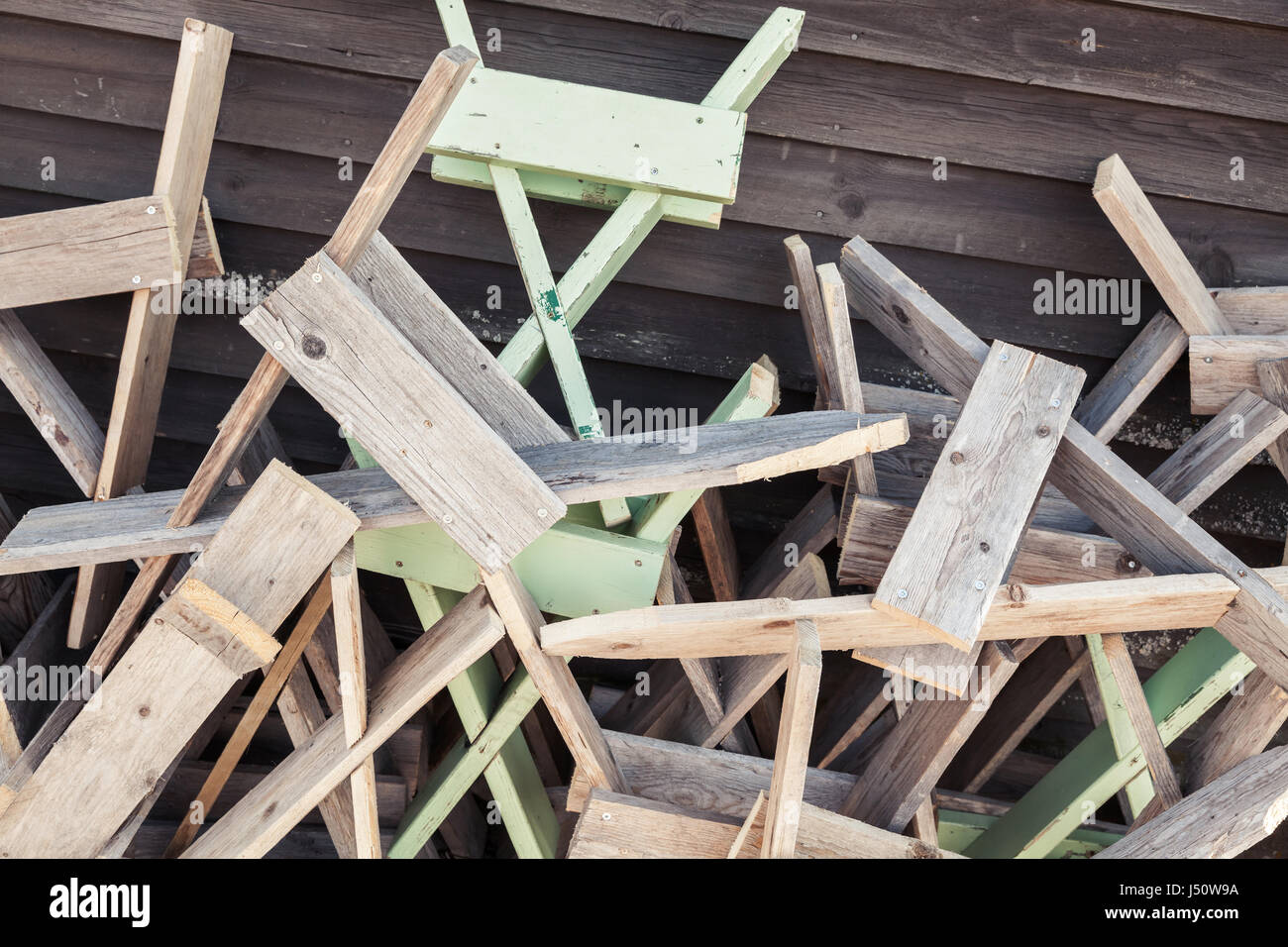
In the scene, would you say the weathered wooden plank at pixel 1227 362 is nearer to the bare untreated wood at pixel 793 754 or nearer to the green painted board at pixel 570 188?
the green painted board at pixel 570 188

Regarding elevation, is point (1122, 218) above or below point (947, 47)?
below

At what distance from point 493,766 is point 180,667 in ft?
2.47

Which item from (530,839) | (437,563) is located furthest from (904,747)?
(437,563)

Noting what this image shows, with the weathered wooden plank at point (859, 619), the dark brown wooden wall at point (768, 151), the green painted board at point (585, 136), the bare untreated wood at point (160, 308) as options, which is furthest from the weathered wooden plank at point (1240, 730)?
the bare untreated wood at point (160, 308)

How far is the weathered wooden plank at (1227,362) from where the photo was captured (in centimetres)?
238

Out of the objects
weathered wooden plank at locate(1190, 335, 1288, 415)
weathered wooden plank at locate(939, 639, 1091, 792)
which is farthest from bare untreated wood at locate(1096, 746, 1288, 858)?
weathered wooden plank at locate(1190, 335, 1288, 415)

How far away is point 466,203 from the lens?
2.63 m

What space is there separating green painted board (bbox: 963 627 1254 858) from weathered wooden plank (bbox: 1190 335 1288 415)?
23.0 inches

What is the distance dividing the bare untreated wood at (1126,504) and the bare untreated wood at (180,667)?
51.8 inches

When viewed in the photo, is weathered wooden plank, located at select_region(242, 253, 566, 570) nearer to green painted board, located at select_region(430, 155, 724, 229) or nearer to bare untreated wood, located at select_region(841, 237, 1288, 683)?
green painted board, located at select_region(430, 155, 724, 229)

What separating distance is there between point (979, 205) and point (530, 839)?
195 centimetres

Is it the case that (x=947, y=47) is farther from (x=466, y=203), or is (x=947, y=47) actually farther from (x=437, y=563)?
(x=437, y=563)

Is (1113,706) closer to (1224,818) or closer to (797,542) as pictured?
(1224,818)

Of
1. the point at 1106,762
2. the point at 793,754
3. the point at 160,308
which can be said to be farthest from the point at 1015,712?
the point at 160,308
